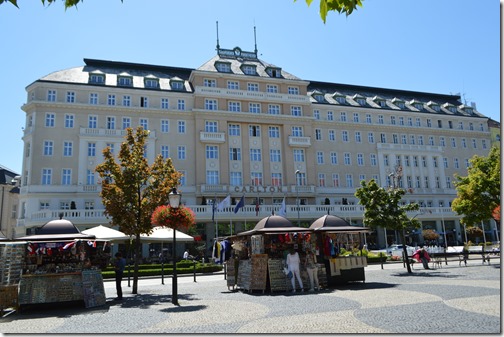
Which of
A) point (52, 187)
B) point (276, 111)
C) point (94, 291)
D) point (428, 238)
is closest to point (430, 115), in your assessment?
point (428, 238)

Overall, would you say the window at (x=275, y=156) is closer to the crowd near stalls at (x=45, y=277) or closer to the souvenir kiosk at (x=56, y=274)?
the souvenir kiosk at (x=56, y=274)

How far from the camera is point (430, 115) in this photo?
195 feet

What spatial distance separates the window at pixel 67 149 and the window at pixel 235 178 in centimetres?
1748

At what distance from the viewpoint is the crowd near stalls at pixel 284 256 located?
53.6 feet

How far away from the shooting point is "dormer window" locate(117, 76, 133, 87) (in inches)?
1860

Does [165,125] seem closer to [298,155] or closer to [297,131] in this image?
[297,131]

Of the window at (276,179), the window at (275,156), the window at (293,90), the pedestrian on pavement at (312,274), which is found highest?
the window at (293,90)

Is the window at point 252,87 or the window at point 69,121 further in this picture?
the window at point 252,87

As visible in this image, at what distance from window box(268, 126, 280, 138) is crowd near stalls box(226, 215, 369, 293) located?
31.4 m

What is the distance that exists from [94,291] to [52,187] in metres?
31.3

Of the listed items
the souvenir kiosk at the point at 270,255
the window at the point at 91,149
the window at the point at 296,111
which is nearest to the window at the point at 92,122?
the window at the point at 91,149

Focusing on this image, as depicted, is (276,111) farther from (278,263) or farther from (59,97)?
(278,263)

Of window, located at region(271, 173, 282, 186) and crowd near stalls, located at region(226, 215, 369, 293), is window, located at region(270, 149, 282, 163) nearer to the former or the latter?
window, located at region(271, 173, 282, 186)

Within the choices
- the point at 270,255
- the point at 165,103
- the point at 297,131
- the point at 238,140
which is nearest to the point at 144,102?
the point at 165,103
